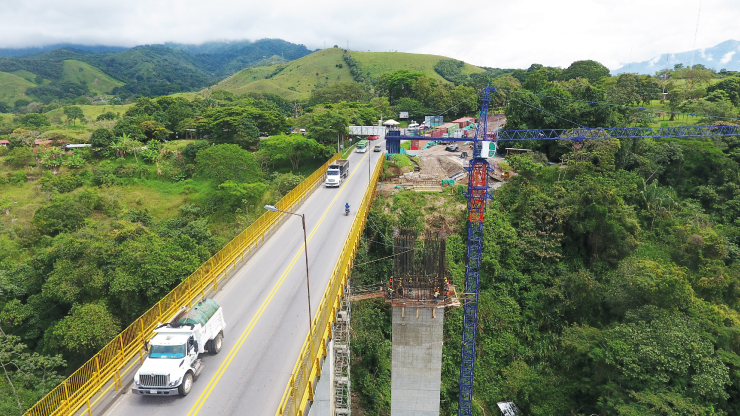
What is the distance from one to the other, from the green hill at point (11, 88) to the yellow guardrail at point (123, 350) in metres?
171

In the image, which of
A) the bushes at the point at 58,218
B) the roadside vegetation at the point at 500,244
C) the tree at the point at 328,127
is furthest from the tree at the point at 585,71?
the bushes at the point at 58,218

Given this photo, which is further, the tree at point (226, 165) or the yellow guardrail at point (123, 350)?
the tree at point (226, 165)

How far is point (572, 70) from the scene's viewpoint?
8950cm

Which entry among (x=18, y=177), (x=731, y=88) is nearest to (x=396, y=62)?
(x=731, y=88)

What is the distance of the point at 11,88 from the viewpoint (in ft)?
489

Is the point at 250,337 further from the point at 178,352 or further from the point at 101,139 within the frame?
the point at 101,139

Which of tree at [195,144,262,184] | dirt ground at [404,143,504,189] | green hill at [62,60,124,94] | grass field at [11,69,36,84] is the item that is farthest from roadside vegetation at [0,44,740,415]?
grass field at [11,69,36,84]

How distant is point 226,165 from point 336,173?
1305 centimetres

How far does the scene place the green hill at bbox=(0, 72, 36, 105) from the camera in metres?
142

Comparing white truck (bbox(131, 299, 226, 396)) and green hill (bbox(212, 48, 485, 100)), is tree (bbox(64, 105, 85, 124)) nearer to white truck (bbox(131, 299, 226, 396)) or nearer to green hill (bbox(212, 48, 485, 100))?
green hill (bbox(212, 48, 485, 100))

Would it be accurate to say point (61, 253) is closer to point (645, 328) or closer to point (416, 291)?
point (416, 291)

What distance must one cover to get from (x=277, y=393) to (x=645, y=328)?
23785 millimetres

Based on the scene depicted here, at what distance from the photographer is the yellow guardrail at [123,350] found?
1360 cm

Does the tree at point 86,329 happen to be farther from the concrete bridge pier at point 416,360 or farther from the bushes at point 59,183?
the bushes at point 59,183
